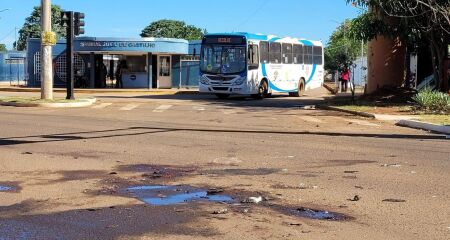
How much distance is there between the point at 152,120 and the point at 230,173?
9617 millimetres

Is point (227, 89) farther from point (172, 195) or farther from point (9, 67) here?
point (9, 67)

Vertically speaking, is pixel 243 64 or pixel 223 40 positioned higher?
pixel 223 40

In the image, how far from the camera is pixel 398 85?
28703mm

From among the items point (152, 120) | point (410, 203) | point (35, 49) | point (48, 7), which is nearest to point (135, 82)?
point (35, 49)

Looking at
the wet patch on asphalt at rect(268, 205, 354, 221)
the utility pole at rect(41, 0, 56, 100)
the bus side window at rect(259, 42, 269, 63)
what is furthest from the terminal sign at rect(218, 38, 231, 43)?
the wet patch on asphalt at rect(268, 205, 354, 221)

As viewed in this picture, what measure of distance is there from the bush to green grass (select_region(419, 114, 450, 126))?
102 cm

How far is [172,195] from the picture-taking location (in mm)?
7566

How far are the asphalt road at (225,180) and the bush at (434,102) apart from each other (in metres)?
5.18

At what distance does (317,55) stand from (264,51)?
8.32m

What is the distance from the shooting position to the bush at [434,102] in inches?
818

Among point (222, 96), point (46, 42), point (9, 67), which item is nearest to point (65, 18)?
point (46, 42)

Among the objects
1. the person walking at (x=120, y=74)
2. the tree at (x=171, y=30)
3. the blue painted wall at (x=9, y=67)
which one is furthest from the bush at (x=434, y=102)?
the tree at (x=171, y=30)

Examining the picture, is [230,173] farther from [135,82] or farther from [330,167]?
[135,82]

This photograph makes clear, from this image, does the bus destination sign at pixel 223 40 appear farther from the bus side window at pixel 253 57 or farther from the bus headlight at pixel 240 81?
the bus headlight at pixel 240 81
